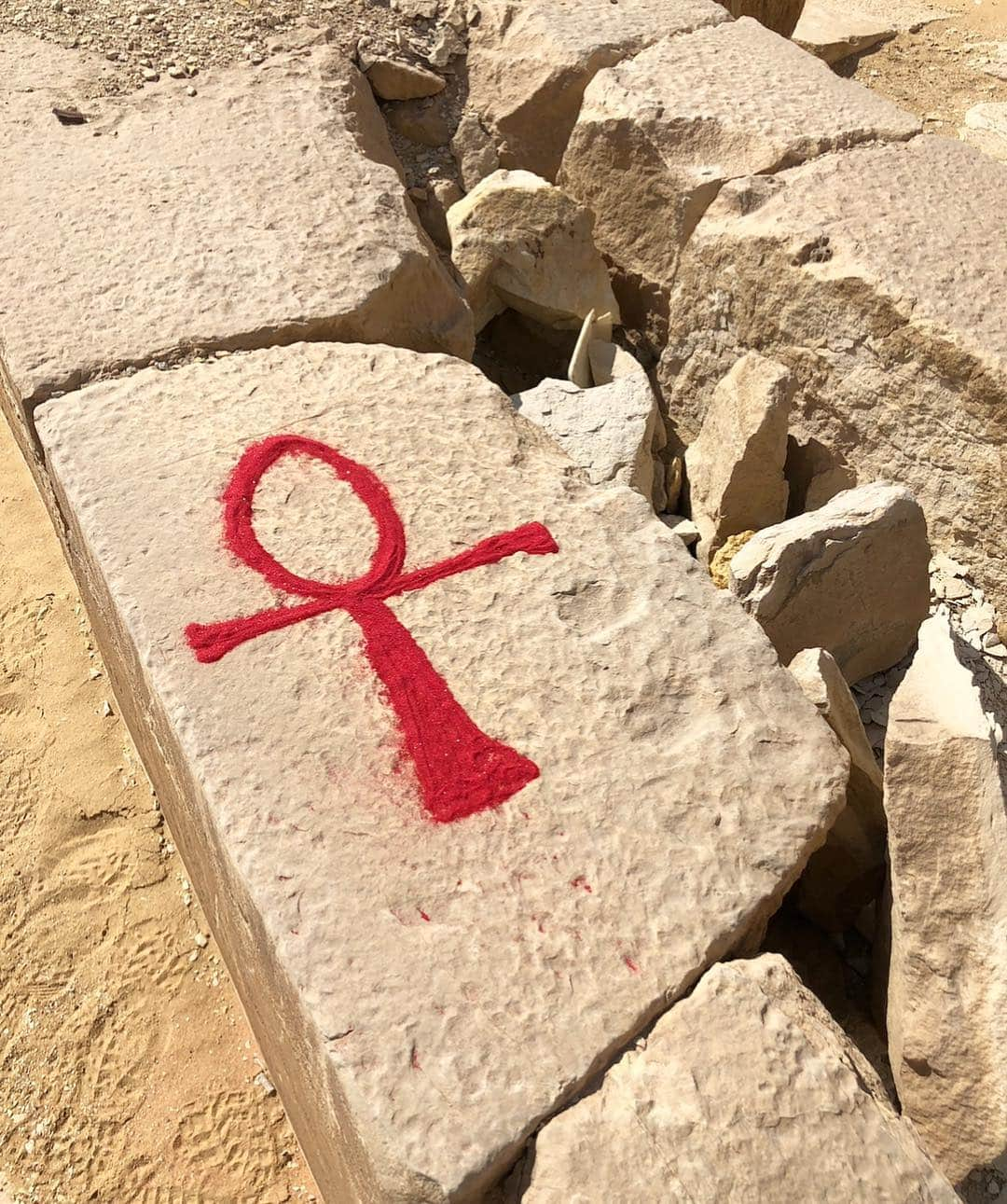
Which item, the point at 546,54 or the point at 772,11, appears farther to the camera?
the point at 772,11

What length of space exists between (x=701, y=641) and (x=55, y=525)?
5.20 ft

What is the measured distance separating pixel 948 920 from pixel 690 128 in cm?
188

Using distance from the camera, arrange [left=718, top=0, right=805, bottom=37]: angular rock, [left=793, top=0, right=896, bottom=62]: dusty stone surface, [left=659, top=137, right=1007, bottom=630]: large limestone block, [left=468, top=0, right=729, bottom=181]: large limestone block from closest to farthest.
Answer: [left=659, top=137, right=1007, bottom=630]: large limestone block, [left=468, top=0, right=729, bottom=181]: large limestone block, [left=718, top=0, right=805, bottom=37]: angular rock, [left=793, top=0, right=896, bottom=62]: dusty stone surface

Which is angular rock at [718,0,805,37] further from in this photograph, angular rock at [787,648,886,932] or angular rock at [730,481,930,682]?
angular rock at [787,648,886,932]

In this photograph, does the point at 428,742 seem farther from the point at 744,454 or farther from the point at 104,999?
the point at 744,454

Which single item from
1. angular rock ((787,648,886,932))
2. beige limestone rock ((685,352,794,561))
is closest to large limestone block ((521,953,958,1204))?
angular rock ((787,648,886,932))

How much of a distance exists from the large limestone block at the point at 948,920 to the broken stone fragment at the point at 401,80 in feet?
7.31

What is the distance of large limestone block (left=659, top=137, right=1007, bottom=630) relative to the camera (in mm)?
1978

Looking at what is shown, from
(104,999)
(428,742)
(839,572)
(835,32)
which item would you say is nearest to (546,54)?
(839,572)

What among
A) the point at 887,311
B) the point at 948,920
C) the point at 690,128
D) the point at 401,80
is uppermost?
the point at 401,80

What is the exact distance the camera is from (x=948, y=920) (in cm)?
138

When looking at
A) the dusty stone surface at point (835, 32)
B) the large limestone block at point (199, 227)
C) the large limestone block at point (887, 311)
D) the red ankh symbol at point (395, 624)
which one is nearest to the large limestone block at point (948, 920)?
the red ankh symbol at point (395, 624)

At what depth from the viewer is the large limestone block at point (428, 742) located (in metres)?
1.19

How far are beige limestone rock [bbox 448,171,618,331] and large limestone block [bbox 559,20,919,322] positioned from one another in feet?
0.45
